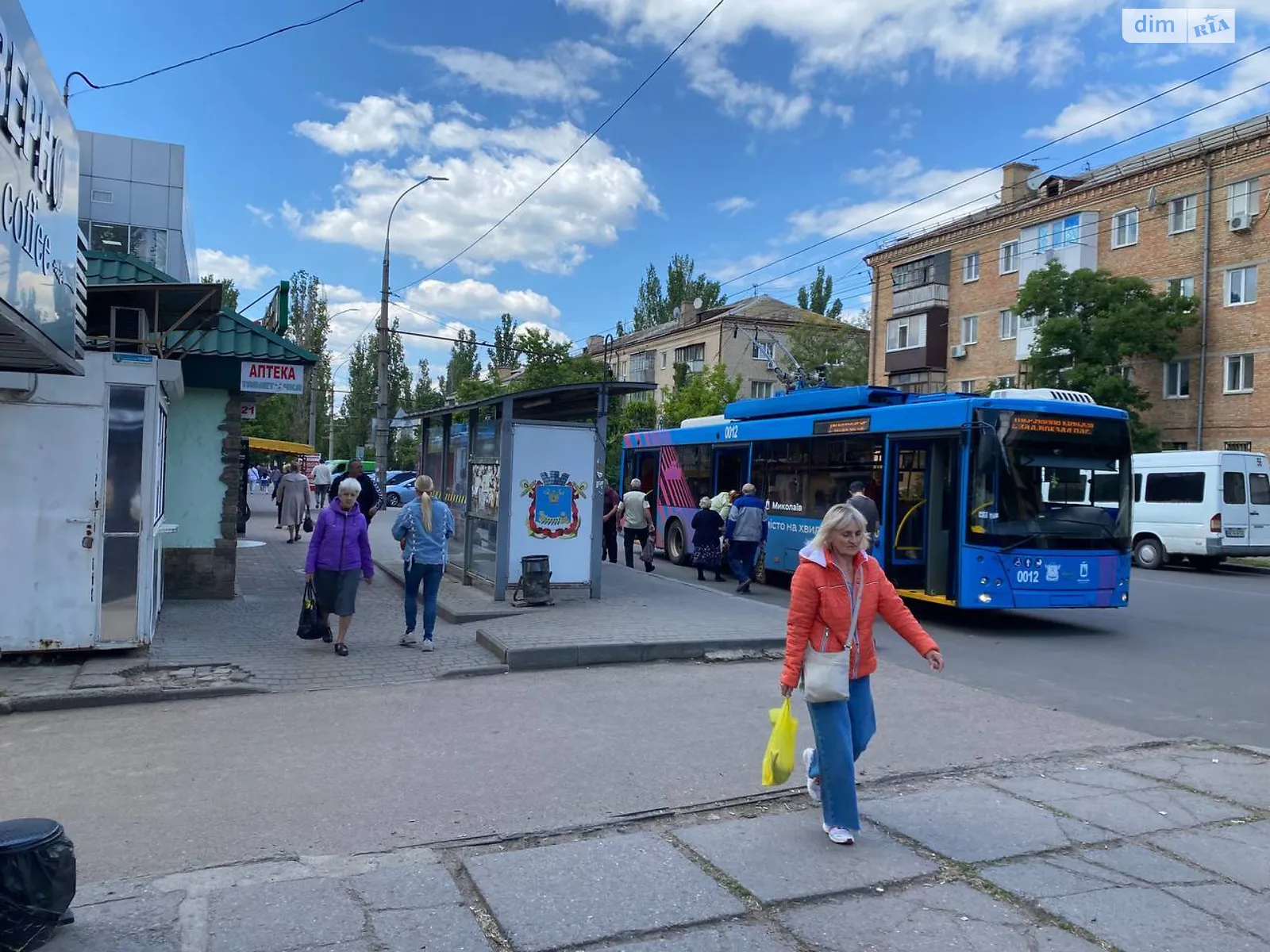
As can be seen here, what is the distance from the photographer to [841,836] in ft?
15.3

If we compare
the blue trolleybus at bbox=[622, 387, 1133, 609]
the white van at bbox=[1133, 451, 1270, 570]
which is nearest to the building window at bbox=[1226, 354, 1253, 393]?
the white van at bbox=[1133, 451, 1270, 570]

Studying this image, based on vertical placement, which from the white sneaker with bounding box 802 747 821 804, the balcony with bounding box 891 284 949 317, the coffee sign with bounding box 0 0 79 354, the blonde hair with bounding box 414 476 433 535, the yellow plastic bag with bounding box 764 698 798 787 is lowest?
the white sneaker with bounding box 802 747 821 804

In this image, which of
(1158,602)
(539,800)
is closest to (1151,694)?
(539,800)

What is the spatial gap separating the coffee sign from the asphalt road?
303 inches

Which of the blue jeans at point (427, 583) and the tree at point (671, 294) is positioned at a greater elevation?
the tree at point (671, 294)

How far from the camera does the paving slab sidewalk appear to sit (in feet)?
12.2

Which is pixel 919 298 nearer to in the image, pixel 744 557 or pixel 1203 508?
pixel 1203 508

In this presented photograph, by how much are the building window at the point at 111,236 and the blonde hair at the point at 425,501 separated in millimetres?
19942

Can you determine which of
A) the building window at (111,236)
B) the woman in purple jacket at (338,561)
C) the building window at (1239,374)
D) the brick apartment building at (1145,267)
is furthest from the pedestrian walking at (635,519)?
the building window at (1239,374)

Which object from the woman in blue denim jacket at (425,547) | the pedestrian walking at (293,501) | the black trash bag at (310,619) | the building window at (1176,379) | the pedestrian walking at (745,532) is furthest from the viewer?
the building window at (1176,379)

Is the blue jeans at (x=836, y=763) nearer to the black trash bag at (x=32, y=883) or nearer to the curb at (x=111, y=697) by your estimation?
the black trash bag at (x=32, y=883)

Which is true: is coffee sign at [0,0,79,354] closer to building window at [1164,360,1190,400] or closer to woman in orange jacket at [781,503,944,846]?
woman in orange jacket at [781,503,944,846]

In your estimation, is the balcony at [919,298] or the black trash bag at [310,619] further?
the balcony at [919,298]

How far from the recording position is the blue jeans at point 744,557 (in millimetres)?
14906
